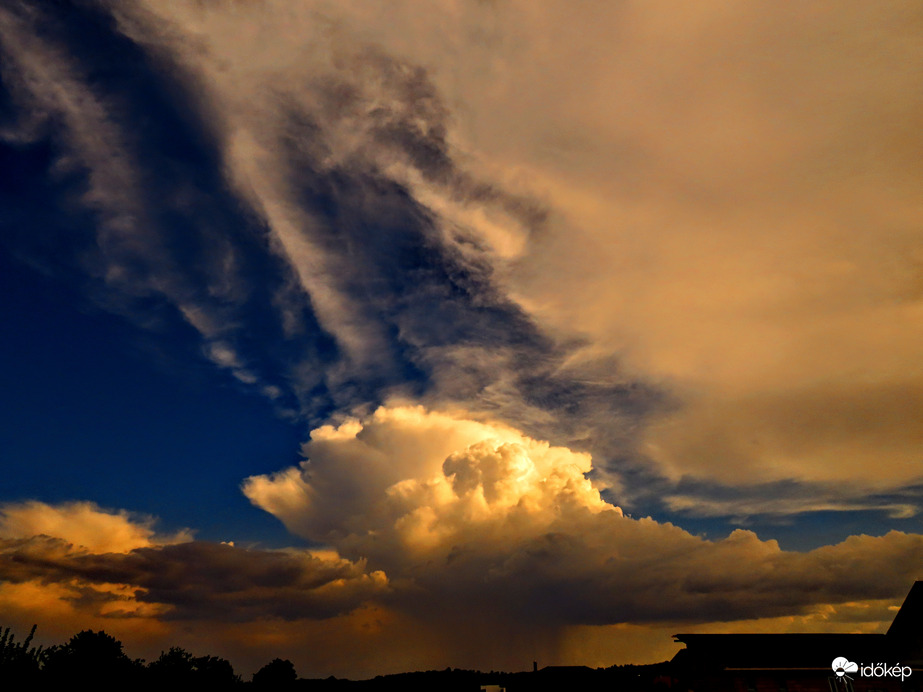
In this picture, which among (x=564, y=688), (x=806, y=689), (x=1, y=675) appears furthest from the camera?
(x=1, y=675)

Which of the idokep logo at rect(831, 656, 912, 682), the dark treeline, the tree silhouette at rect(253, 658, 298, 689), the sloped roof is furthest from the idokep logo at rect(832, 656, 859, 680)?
the tree silhouette at rect(253, 658, 298, 689)

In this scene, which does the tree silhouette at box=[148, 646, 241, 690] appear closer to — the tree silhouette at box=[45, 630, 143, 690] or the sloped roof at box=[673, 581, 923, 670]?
the tree silhouette at box=[45, 630, 143, 690]

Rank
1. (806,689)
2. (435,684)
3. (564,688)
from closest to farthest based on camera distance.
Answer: (806,689), (564,688), (435,684)

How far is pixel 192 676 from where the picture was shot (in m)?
108

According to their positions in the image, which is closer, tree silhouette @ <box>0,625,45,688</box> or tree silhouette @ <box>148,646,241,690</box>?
tree silhouette @ <box>0,625,45,688</box>

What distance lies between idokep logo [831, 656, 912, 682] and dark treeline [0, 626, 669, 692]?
11.9 metres

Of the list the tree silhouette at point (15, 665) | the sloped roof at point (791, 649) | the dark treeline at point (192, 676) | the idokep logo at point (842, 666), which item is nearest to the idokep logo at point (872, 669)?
the idokep logo at point (842, 666)

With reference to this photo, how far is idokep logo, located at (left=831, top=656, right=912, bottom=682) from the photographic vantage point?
1342 inches

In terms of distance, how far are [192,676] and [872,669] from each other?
122m

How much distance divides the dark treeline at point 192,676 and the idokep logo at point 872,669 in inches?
467

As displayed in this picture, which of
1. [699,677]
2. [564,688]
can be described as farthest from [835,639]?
[564,688]

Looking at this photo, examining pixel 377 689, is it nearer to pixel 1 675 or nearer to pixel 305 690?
pixel 305 690

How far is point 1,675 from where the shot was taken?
5638cm

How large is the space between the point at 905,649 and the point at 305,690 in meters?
76.9
